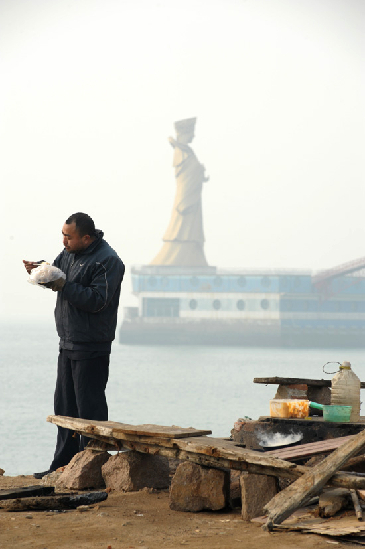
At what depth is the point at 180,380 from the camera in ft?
206

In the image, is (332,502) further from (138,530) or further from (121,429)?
(121,429)

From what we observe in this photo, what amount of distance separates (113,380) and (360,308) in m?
37.6

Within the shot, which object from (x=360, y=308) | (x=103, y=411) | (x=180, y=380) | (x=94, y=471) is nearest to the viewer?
(x=94, y=471)

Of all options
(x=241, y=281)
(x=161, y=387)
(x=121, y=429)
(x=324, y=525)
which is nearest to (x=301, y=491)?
(x=324, y=525)

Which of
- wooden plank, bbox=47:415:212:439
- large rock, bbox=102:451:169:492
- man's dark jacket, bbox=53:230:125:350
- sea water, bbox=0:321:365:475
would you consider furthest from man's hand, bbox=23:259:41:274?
sea water, bbox=0:321:365:475

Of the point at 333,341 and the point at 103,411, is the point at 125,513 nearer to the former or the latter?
the point at 103,411

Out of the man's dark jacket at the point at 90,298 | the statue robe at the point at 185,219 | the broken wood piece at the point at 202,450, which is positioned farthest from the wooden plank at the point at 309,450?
the statue robe at the point at 185,219

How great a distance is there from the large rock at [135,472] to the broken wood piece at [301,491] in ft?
3.27

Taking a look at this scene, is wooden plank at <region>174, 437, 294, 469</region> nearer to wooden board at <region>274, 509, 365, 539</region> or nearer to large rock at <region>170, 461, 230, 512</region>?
→ large rock at <region>170, 461, 230, 512</region>

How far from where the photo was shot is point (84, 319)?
13.9 feet

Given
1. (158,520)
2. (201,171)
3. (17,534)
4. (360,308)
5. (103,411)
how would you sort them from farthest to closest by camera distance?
1. (360,308)
2. (201,171)
3. (103,411)
4. (158,520)
5. (17,534)

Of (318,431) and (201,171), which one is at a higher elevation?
(201,171)

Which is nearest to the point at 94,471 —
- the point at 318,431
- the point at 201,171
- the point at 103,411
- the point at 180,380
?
the point at 103,411

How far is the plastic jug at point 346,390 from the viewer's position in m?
4.09
